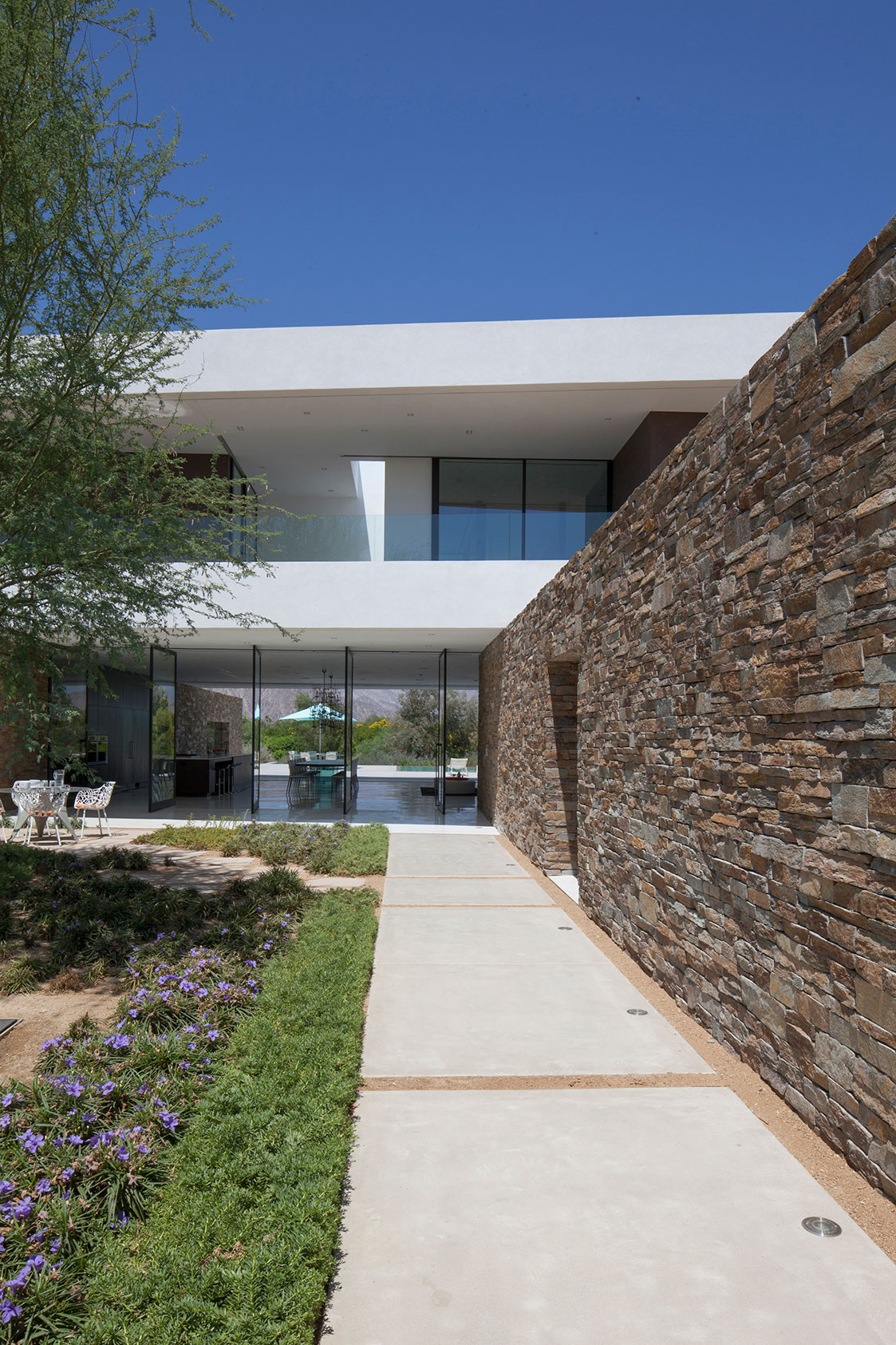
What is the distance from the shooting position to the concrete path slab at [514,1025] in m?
3.79

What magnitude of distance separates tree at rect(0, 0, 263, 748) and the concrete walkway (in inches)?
147

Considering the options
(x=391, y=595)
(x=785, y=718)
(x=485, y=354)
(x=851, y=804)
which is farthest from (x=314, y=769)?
(x=851, y=804)

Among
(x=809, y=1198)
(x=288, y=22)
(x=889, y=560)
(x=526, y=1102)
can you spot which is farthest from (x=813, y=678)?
(x=288, y=22)

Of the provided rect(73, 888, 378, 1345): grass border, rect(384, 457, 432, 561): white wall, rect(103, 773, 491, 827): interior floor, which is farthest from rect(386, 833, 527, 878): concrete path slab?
rect(384, 457, 432, 561): white wall

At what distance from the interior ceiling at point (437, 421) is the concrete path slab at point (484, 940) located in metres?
7.87

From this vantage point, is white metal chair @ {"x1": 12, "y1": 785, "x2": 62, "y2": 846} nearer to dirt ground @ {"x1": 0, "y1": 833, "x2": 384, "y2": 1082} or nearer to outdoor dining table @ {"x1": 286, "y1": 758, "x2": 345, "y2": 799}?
dirt ground @ {"x1": 0, "y1": 833, "x2": 384, "y2": 1082}

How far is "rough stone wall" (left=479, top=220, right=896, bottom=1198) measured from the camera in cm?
264

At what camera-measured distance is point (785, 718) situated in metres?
3.30

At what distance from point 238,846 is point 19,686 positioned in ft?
15.6

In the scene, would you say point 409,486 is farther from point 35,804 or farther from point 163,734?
point 35,804

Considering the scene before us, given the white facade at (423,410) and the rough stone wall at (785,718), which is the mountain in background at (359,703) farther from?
the rough stone wall at (785,718)

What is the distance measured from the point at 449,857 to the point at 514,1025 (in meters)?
6.02

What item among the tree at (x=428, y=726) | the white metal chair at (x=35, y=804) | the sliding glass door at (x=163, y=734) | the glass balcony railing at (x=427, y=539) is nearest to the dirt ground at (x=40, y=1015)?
the white metal chair at (x=35, y=804)

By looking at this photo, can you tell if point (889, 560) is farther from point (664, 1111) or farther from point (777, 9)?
point (777, 9)
